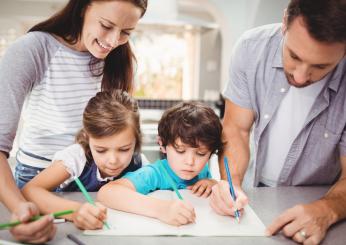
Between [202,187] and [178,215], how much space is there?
0.82 ft

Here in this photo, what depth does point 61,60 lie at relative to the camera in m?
1.24

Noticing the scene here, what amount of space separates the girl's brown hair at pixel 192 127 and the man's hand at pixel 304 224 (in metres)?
0.35

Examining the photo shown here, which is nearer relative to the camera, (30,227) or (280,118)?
(30,227)

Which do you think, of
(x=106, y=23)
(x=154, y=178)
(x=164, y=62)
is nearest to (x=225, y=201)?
(x=154, y=178)

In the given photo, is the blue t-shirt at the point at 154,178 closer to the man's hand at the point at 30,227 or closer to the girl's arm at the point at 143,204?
the girl's arm at the point at 143,204

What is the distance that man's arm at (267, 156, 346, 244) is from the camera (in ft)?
3.05

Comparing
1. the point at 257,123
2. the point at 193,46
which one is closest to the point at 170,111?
the point at 257,123

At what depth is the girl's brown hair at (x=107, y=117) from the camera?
3.75 ft

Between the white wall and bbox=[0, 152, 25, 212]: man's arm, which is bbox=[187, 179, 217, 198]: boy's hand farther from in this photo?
the white wall

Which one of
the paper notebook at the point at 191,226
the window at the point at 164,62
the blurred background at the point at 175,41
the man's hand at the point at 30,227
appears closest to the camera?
the man's hand at the point at 30,227

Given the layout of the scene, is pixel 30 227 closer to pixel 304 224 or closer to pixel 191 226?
pixel 191 226

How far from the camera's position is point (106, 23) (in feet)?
3.76

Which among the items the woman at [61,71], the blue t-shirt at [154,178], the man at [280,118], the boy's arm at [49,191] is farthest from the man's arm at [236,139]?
the boy's arm at [49,191]

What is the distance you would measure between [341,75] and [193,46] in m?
4.68
